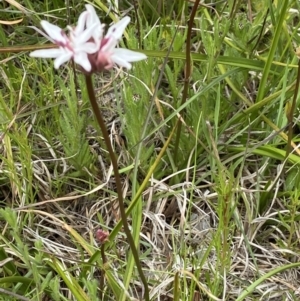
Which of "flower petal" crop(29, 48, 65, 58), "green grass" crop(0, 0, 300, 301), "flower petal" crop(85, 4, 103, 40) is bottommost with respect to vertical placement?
"green grass" crop(0, 0, 300, 301)

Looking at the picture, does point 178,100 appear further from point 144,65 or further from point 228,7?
point 228,7

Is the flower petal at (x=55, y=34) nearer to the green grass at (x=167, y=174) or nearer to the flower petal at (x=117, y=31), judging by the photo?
the flower petal at (x=117, y=31)

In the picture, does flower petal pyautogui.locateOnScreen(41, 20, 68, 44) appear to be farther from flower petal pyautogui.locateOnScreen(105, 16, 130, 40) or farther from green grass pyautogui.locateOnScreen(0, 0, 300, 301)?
green grass pyautogui.locateOnScreen(0, 0, 300, 301)

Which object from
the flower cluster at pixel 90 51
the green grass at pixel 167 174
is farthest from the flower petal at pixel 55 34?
the green grass at pixel 167 174

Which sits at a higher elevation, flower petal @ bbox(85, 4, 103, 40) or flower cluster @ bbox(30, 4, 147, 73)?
flower petal @ bbox(85, 4, 103, 40)

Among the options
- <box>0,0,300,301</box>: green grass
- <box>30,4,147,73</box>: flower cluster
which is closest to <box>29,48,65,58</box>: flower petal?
<box>30,4,147,73</box>: flower cluster

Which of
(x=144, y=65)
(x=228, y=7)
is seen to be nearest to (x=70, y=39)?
(x=144, y=65)

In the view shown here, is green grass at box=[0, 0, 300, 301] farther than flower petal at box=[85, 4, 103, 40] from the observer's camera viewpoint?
Yes

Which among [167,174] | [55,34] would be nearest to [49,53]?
[55,34]
